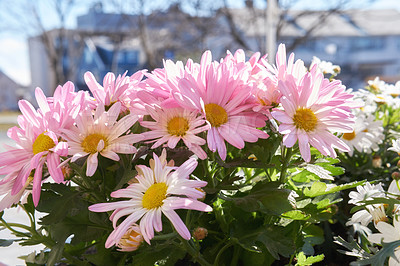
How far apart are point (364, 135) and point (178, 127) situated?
0.55 meters

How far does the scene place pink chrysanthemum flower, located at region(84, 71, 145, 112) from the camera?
1.60 feet

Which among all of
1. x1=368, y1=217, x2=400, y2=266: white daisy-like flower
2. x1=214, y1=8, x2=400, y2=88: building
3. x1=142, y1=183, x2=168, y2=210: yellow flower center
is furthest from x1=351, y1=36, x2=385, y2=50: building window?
x1=142, y1=183, x2=168, y2=210: yellow flower center

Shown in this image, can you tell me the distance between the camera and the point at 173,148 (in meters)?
0.44

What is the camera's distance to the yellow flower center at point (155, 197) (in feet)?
1.26

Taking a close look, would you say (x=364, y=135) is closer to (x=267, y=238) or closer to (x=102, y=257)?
(x=267, y=238)

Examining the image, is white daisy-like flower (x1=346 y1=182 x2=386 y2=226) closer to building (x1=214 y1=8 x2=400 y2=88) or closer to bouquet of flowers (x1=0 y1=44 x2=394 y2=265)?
bouquet of flowers (x1=0 y1=44 x2=394 y2=265)

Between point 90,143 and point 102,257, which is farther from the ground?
point 90,143

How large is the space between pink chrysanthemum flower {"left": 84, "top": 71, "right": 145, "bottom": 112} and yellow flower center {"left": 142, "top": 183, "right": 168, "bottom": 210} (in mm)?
136

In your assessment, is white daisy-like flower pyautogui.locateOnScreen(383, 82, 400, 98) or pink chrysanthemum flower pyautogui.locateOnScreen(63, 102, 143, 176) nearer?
pink chrysanthemum flower pyautogui.locateOnScreen(63, 102, 143, 176)

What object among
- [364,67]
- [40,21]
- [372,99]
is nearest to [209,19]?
[40,21]

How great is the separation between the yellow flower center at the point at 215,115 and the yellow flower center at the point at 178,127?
25mm

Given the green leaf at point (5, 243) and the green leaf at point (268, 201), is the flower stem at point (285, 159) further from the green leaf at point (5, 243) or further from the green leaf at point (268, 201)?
the green leaf at point (5, 243)

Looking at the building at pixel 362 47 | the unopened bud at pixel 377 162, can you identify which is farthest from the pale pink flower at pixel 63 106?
the building at pixel 362 47

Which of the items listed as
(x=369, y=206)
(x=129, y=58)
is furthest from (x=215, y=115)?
(x=129, y=58)
